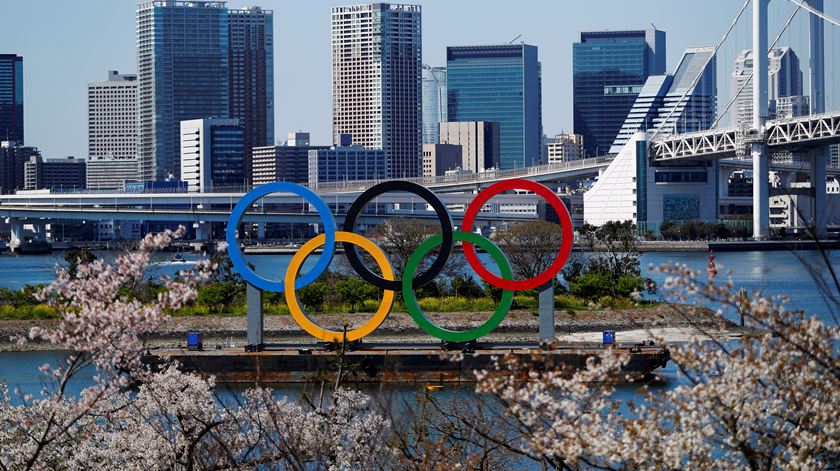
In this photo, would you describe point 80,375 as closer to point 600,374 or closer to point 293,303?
point 293,303

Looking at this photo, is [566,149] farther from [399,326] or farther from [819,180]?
[399,326]

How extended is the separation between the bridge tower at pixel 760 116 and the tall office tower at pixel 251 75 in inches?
3714

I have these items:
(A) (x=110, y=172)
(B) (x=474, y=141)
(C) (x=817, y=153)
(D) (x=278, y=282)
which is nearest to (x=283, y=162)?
(B) (x=474, y=141)

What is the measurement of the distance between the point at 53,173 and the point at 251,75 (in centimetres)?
2462

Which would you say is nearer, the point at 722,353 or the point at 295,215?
the point at 722,353

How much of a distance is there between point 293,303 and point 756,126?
46.7 metres

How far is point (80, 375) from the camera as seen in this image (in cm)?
2145

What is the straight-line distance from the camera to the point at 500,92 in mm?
158125

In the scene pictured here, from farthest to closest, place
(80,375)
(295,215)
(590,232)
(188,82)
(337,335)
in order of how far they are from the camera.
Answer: (188,82), (295,215), (590,232), (80,375), (337,335)

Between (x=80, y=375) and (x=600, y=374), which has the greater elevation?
(x=600, y=374)

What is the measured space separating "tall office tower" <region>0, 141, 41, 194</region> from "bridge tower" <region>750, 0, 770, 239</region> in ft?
323

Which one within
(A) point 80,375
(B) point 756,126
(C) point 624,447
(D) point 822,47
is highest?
(D) point 822,47

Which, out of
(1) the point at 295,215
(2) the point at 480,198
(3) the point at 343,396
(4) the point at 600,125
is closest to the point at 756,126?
(1) the point at 295,215

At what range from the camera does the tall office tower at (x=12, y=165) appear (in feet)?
483
